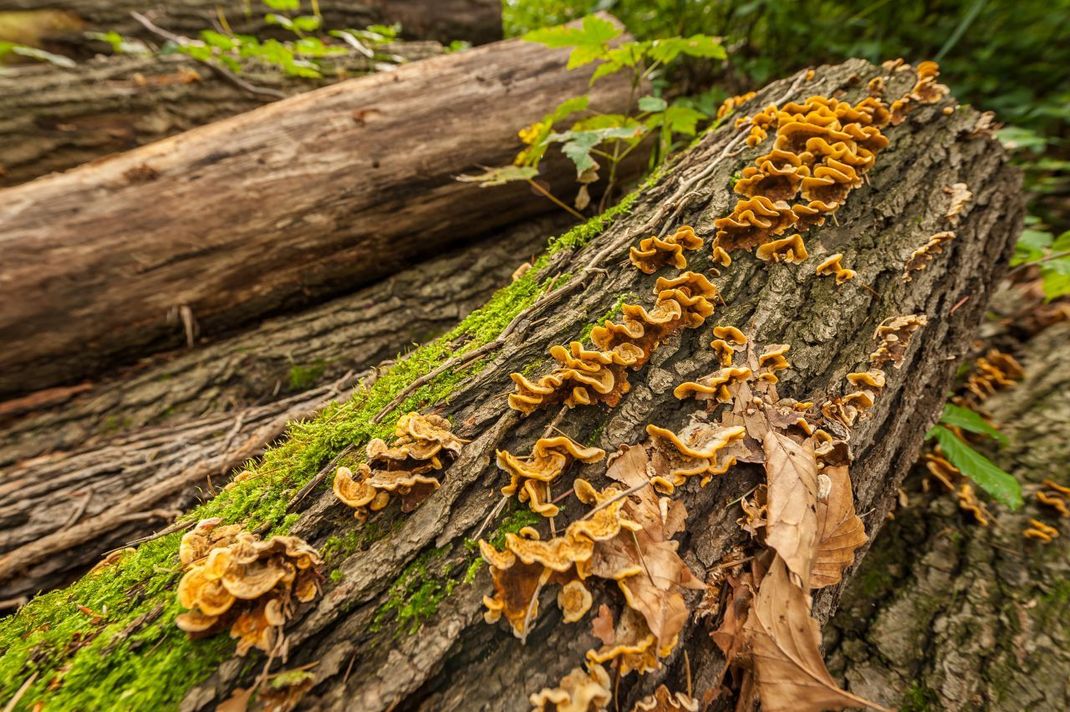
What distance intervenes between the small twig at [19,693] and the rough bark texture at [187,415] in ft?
4.56

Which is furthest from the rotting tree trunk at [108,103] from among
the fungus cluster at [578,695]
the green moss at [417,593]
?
the fungus cluster at [578,695]

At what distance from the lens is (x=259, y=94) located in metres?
5.88

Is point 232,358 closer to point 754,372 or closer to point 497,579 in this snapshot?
Answer: point 497,579

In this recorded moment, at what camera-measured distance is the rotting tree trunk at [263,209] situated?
439 cm

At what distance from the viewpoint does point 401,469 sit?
2.18m

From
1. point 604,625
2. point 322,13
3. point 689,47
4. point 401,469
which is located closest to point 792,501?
point 604,625

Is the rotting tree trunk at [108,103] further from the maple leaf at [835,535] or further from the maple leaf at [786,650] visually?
the maple leaf at [786,650]

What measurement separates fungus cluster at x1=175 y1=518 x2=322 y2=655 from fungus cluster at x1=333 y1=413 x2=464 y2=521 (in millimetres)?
284

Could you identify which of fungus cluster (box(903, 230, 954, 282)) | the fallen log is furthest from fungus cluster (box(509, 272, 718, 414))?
fungus cluster (box(903, 230, 954, 282))

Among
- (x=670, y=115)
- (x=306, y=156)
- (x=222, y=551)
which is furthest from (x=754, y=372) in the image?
(x=306, y=156)

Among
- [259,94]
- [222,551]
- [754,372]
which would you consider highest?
[259,94]

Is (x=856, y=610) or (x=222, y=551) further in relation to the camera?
(x=856, y=610)

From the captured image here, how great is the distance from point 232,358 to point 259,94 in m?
3.45

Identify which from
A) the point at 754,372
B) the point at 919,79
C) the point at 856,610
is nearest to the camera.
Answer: the point at 754,372
